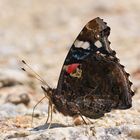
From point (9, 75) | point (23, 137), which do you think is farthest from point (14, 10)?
point (23, 137)

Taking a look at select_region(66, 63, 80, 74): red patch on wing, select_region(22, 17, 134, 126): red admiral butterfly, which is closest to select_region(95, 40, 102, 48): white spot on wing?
select_region(22, 17, 134, 126): red admiral butterfly

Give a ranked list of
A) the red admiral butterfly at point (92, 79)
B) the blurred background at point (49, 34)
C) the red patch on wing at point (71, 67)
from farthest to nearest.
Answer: the blurred background at point (49, 34) → the red patch on wing at point (71, 67) → the red admiral butterfly at point (92, 79)

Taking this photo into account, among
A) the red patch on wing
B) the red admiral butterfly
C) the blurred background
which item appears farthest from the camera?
the blurred background

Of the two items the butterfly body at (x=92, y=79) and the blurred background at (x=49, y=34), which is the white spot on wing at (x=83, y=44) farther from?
the blurred background at (x=49, y=34)

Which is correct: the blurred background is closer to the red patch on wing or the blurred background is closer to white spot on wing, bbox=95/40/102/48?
the red patch on wing

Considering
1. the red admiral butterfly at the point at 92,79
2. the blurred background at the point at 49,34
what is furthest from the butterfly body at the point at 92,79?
the blurred background at the point at 49,34

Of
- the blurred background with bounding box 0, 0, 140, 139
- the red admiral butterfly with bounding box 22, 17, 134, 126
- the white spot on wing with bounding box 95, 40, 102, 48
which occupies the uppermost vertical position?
the blurred background with bounding box 0, 0, 140, 139

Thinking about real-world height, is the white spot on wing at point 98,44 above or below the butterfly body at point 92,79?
above
